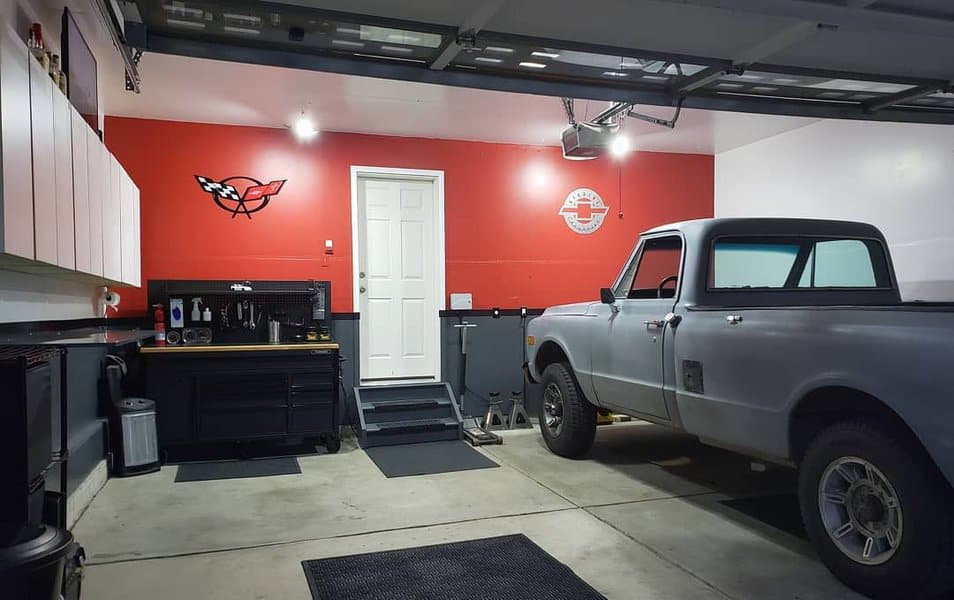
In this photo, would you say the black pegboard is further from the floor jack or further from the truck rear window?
the truck rear window

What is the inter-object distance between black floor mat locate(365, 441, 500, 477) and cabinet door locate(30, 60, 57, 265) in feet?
9.08

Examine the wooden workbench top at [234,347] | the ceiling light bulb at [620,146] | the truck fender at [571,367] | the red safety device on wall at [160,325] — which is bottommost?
the truck fender at [571,367]

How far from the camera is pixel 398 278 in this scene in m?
6.69

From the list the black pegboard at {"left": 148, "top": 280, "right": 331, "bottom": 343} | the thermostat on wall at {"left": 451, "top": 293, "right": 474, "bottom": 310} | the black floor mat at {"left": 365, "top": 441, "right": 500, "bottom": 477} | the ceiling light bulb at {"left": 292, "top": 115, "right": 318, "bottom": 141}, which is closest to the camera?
the black floor mat at {"left": 365, "top": 441, "right": 500, "bottom": 477}

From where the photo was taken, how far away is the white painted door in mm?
6574

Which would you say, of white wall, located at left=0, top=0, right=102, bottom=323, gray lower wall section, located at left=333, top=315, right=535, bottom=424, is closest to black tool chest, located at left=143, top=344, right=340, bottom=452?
white wall, located at left=0, top=0, right=102, bottom=323

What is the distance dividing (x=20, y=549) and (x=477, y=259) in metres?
5.32

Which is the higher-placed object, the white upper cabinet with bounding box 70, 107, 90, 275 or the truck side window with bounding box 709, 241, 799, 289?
the white upper cabinet with bounding box 70, 107, 90, 275

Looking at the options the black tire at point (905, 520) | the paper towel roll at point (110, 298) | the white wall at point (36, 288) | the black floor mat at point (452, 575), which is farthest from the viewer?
the paper towel roll at point (110, 298)

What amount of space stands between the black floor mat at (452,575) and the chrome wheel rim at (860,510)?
0.93m

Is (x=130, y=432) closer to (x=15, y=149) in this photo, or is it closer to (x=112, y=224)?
(x=112, y=224)

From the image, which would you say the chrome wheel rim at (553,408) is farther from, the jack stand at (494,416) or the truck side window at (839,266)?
the truck side window at (839,266)

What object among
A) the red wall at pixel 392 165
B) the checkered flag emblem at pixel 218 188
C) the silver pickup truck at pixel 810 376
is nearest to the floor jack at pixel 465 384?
the red wall at pixel 392 165

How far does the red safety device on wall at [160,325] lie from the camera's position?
17.9ft
